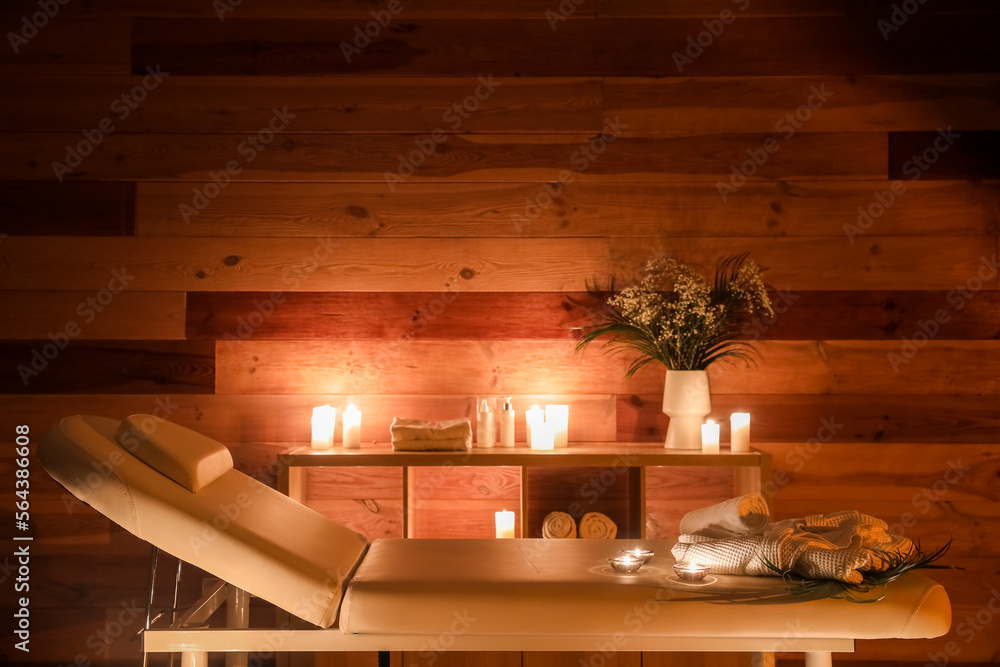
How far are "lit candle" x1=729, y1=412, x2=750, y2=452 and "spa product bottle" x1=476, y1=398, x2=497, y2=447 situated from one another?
71 cm

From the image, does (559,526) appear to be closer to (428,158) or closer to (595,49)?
(428,158)

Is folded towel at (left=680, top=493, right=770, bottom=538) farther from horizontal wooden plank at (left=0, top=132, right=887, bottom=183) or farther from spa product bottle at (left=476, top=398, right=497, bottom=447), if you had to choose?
horizontal wooden plank at (left=0, top=132, right=887, bottom=183)

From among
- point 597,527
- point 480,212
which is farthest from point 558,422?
point 480,212

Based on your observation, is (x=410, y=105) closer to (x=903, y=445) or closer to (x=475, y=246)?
(x=475, y=246)

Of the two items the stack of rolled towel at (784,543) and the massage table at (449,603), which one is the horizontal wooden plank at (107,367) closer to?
the massage table at (449,603)

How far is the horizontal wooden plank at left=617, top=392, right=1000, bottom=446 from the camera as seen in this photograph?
2762 mm

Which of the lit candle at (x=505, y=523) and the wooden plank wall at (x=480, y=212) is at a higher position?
the wooden plank wall at (x=480, y=212)

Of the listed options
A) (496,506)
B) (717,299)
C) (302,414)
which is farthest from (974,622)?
(302,414)

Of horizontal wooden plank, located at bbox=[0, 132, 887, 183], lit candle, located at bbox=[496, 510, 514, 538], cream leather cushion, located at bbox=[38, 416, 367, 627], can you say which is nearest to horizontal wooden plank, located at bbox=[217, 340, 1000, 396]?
lit candle, located at bbox=[496, 510, 514, 538]

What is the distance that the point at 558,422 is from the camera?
103 inches

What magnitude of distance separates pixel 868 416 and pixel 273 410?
6.34 feet

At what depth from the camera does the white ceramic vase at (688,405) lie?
2.54 m

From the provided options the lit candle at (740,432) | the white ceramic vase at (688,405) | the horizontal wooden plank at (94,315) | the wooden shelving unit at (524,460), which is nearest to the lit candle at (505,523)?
the wooden shelving unit at (524,460)

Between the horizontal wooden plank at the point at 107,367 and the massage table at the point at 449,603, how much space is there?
1.18m
